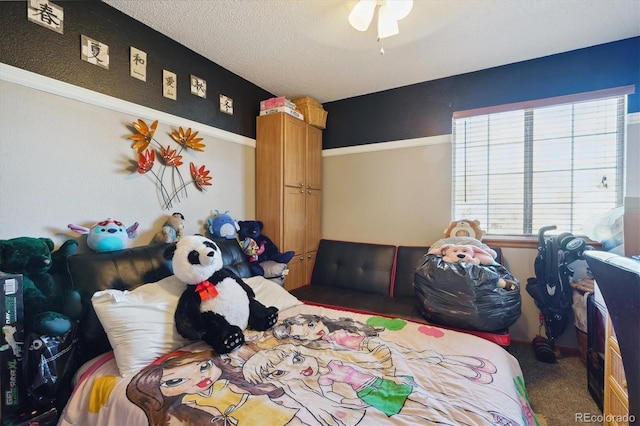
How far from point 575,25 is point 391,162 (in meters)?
1.63

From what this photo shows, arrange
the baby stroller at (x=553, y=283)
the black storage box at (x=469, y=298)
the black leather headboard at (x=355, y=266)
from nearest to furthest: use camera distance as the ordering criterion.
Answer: the black storage box at (x=469, y=298) → the baby stroller at (x=553, y=283) → the black leather headboard at (x=355, y=266)

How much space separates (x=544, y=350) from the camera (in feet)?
6.95

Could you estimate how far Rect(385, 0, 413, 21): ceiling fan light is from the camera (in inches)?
61.0

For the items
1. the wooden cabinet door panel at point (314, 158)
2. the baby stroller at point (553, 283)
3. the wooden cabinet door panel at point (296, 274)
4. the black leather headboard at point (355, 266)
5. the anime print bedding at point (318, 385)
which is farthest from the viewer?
the wooden cabinet door panel at point (314, 158)

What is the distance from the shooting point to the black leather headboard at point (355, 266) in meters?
2.69

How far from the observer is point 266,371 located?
126 centimetres

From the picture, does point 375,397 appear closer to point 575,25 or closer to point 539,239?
point 539,239

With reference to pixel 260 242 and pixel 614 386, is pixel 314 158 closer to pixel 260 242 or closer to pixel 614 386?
pixel 260 242

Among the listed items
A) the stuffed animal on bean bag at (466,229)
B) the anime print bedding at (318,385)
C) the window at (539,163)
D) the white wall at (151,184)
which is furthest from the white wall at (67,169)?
the window at (539,163)

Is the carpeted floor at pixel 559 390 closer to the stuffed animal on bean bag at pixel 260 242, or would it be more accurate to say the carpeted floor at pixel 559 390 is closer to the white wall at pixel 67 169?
the stuffed animal on bean bag at pixel 260 242

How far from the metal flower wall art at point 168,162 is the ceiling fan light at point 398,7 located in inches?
63.9

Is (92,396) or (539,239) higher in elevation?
(539,239)

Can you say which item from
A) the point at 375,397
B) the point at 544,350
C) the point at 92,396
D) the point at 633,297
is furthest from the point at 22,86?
the point at 544,350

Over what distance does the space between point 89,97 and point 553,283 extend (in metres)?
3.41
